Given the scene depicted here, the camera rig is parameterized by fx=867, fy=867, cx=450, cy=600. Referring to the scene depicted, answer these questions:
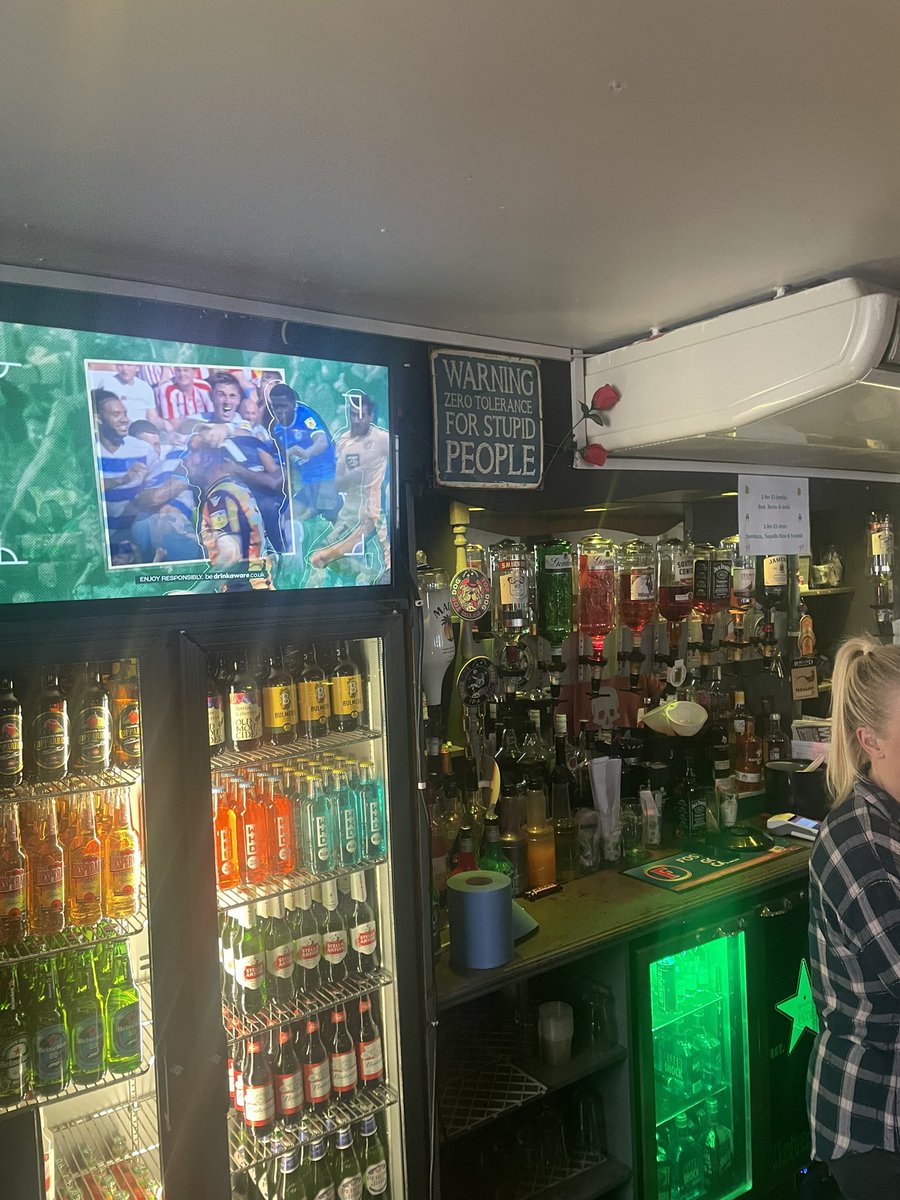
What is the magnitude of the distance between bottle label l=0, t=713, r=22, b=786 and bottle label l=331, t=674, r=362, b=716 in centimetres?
75

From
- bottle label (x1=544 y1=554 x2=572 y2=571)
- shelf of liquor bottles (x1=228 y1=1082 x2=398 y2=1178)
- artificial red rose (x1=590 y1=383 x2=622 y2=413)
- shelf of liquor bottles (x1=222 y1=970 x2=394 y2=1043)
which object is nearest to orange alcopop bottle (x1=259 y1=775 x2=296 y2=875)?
shelf of liquor bottles (x1=222 y1=970 x2=394 y2=1043)

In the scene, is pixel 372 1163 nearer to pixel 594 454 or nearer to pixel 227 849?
pixel 227 849

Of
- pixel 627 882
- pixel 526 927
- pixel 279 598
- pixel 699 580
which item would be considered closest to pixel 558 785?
pixel 627 882

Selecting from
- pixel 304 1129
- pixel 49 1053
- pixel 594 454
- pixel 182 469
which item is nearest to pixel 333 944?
pixel 304 1129

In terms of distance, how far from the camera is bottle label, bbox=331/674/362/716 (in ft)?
7.44

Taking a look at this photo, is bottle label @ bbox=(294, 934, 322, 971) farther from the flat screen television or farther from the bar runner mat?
the bar runner mat

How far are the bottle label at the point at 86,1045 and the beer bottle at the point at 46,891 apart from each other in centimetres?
22

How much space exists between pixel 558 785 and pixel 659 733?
23.5 inches

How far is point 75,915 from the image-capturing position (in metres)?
1.95

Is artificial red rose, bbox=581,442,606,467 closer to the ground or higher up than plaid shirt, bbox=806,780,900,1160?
higher up

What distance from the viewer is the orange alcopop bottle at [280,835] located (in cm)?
223

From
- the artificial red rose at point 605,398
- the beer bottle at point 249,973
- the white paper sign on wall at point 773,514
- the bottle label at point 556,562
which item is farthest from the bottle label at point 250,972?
the white paper sign on wall at point 773,514

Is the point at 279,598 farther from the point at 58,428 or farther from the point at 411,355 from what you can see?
the point at 411,355

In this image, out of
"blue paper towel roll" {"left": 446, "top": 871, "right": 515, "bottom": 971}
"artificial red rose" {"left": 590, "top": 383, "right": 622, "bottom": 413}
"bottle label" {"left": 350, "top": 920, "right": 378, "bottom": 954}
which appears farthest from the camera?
"artificial red rose" {"left": 590, "top": 383, "right": 622, "bottom": 413}
